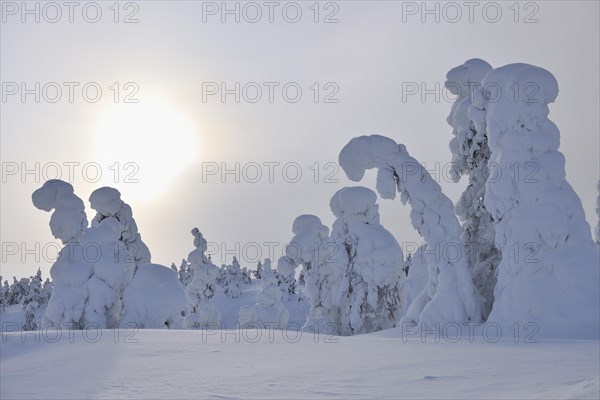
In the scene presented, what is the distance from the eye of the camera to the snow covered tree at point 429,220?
1512cm

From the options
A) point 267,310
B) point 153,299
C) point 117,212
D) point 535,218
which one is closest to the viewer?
point 535,218

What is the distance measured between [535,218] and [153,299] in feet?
31.3

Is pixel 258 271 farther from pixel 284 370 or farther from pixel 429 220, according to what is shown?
pixel 284 370

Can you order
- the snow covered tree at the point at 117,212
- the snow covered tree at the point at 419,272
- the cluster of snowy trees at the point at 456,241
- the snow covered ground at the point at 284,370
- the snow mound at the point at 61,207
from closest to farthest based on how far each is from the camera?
the snow covered ground at the point at 284,370 < the cluster of snowy trees at the point at 456,241 < the snow mound at the point at 61,207 < the snow covered tree at the point at 419,272 < the snow covered tree at the point at 117,212

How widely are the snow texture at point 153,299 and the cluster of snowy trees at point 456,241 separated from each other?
3 centimetres

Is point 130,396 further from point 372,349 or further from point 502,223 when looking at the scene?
point 502,223

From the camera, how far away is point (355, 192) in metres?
23.4

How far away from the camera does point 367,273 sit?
22.0m

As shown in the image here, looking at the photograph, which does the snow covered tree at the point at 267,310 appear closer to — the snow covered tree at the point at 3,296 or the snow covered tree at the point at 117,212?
the snow covered tree at the point at 117,212

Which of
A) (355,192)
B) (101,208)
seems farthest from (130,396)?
(355,192)

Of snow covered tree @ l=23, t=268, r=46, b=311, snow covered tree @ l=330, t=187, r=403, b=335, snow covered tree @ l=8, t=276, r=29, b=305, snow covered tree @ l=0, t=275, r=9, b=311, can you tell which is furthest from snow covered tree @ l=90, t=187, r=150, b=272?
snow covered tree @ l=8, t=276, r=29, b=305

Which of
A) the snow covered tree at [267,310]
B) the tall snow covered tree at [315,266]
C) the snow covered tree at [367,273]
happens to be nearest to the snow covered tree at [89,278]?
the snow covered tree at [367,273]

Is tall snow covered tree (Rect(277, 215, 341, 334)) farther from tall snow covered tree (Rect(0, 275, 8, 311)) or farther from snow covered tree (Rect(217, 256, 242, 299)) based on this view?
tall snow covered tree (Rect(0, 275, 8, 311))

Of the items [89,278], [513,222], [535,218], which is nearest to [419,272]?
[513,222]
